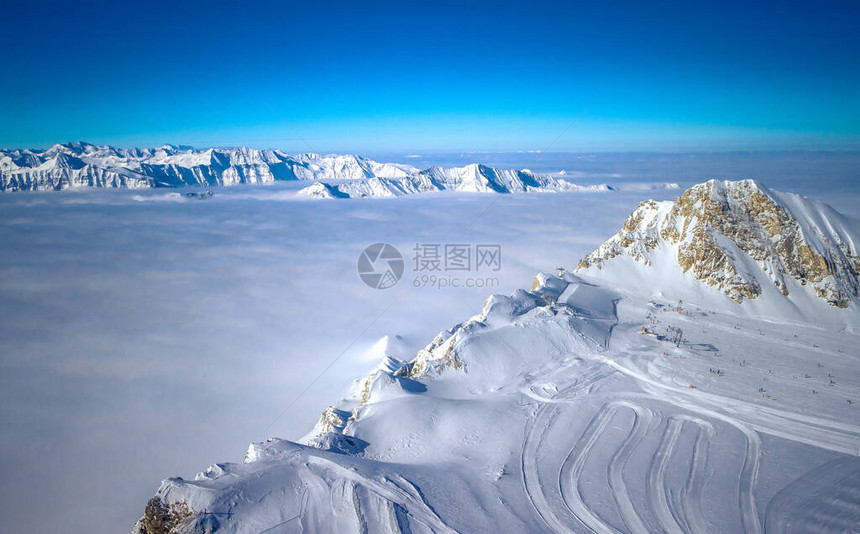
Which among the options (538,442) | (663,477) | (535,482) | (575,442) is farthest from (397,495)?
(663,477)

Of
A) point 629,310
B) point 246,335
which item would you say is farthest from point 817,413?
point 246,335

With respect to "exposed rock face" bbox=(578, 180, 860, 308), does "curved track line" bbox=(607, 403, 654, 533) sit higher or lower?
lower

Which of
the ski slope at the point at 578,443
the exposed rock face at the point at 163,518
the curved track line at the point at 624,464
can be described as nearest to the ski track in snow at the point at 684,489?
the ski slope at the point at 578,443

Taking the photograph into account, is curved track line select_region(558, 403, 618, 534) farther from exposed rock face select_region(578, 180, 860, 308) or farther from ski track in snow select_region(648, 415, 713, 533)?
exposed rock face select_region(578, 180, 860, 308)

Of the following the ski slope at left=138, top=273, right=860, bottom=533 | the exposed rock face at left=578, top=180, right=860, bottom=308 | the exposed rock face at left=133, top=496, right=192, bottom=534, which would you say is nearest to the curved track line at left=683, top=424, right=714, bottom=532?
the ski slope at left=138, top=273, right=860, bottom=533

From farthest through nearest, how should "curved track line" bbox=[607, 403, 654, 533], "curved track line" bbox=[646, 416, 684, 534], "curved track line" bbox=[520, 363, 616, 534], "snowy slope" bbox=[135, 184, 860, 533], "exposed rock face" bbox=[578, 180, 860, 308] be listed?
"exposed rock face" bbox=[578, 180, 860, 308] < "curved track line" bbox=[520, 363, 616, 534] < "curved track line" bbox=[607, 403, 654, 533] < "curved track line" bbox=[646, 416, 684, 534] < "snowy slope" bbox=[135, 184, 860, 533]
